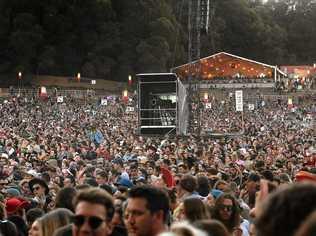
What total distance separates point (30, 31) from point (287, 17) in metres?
35.9

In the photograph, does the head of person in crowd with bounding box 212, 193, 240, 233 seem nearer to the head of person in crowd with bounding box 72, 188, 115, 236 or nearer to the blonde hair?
the blonde hair

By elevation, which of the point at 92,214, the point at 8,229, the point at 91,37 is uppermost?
the point at 91,37

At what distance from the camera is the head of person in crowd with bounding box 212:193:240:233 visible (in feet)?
16.4

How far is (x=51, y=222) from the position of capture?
13.2 feet

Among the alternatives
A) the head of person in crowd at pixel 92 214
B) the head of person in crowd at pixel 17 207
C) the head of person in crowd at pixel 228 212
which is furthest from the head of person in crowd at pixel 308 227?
the head of person in crowd at pixel 17 207

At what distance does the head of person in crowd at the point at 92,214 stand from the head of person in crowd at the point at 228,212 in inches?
70.5

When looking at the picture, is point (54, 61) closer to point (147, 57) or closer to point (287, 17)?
point (147, 57)

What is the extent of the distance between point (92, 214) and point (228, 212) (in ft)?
6.54

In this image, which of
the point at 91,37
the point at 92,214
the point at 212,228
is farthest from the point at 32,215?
the point at 91,37

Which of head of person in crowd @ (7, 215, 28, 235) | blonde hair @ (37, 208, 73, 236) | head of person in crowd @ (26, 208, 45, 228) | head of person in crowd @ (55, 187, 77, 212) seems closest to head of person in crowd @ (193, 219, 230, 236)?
blonde hair @ (37, 208, 73, 236)

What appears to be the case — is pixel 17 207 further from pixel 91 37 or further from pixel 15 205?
pixel 91 37

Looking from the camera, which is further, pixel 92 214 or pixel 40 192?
pixel 40 192

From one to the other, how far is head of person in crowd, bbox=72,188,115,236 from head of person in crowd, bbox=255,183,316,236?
1.56 metres

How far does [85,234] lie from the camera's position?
3107 mm
